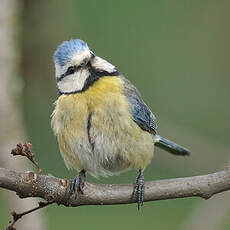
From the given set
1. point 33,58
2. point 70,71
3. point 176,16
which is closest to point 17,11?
point 33,58

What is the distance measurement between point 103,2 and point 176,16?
2.31ft

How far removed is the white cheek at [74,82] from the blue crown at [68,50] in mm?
93

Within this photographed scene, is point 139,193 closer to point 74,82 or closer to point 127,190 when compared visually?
point 127,190

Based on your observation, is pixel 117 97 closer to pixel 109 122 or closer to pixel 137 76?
pixel 109 122

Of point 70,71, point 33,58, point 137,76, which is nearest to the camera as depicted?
point 70,71

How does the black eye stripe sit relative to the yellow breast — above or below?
above

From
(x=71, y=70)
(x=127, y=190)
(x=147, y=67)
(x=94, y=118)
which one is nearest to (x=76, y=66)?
(x=71, y=70)

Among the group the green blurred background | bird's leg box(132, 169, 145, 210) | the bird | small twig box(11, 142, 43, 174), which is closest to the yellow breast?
the bird

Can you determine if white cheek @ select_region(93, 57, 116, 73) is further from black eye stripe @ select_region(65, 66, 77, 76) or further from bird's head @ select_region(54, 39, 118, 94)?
black eye stripe @ select_region(65, 66, 77, 76)

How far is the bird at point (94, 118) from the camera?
10.4 feet

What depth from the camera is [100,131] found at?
3.16m

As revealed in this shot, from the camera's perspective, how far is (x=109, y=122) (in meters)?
3.18

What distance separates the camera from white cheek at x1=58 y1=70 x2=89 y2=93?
3.20 metres

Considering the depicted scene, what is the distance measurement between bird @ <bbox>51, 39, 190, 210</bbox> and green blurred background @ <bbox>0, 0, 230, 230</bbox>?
1.20m
